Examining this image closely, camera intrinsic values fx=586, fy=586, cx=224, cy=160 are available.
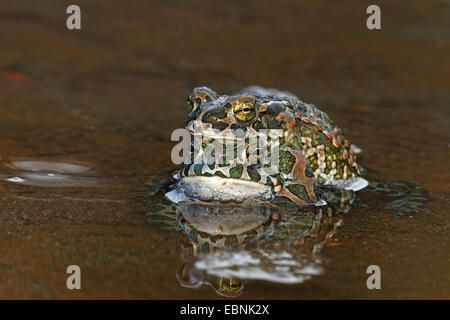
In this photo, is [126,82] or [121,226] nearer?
[121,226]

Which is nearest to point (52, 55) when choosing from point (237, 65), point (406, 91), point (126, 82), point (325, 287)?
point (126, 82)

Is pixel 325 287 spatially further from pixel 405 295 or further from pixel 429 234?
pixel 429 234

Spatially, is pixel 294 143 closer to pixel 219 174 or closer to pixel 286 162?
pixel 286 162

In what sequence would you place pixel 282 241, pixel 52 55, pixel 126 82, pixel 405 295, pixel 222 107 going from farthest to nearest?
pixel 52 55
pixel 126 82
pixel 222 107
pixel 282 241
pixel 405 295

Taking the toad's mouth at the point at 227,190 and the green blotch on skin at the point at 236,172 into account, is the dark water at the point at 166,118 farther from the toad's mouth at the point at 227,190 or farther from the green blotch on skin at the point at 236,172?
the green blotch on skin at the point at 236,172

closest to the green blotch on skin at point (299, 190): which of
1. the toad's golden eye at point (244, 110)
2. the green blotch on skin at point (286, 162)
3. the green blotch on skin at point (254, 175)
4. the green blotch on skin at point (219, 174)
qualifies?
the green blotch on skin at point (286, 162)

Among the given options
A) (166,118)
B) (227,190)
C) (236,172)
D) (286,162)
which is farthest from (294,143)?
(166,118)
